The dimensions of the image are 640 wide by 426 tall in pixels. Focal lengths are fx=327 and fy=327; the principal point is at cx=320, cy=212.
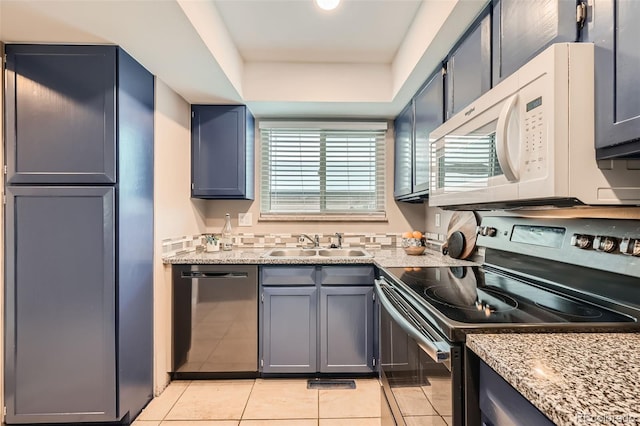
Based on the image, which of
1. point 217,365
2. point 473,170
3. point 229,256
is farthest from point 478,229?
point 217,365

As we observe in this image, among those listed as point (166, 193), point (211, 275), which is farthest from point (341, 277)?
point (166, 193)

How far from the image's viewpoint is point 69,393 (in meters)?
1.71

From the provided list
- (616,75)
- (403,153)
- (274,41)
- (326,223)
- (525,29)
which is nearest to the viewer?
(616,75)

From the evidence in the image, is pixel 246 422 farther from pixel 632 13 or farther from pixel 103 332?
pixel 632 13

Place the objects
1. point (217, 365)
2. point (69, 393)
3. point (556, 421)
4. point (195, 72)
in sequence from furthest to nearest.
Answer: point (217, 365)
point (195, 72)
point (69, 393)
point (556, 421)

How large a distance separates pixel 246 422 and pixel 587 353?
1738mm

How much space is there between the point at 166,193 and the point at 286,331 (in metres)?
1.26

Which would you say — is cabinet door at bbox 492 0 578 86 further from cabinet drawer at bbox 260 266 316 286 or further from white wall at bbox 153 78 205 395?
white wall at bbox 153 78 205 395

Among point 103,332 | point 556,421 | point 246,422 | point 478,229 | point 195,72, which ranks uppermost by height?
point 195,72

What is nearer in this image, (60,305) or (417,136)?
(60,305)

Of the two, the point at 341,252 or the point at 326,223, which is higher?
the point at 326,223

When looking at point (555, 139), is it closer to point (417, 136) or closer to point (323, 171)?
point (417, 136)

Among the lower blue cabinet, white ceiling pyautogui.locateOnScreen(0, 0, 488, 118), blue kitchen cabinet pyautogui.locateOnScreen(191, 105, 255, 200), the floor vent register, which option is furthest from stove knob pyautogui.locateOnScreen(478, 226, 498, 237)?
blue kitchen cabinet pyautogui.locateOnScreen(191, 105, 255, 200)

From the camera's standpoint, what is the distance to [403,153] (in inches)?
103
